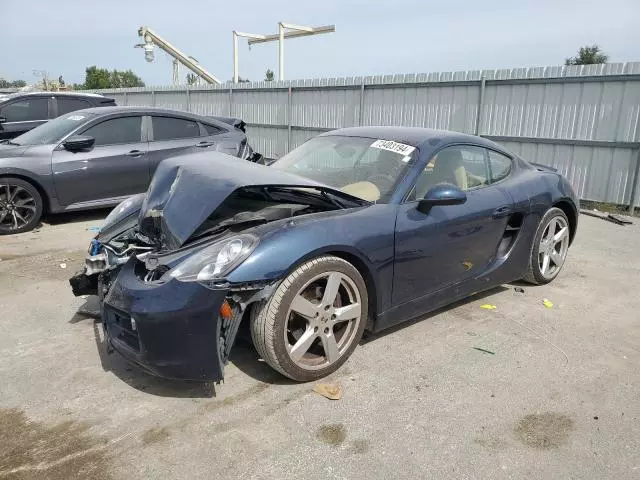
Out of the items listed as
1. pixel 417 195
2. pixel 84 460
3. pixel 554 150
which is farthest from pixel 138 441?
pixel 554 150

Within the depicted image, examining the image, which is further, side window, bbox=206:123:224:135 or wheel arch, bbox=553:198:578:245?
side window, bbox=206:123:224:135

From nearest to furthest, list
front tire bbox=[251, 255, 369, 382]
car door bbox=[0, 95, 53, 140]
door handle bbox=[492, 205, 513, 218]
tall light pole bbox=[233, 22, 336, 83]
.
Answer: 1. front tire bbox=[251, 255, 369, 382]
2. door handle bbox=[492, 205, 513, 218]
3. car door bbox=[0, 95, 53, 140]
4. tall light pole bbox=[233, 22, 336, 83]

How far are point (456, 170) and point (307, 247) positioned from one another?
1701 millimetres

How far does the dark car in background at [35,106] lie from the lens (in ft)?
30.9

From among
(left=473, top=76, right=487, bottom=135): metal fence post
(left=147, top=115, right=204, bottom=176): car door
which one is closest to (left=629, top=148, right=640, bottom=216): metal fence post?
(left=473, top=76, right=487, bottom=135): metal fence post

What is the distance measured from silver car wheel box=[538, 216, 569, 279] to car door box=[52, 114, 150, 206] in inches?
201

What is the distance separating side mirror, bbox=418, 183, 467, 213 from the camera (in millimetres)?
3445

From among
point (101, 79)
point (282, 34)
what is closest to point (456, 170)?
point (282, 34)

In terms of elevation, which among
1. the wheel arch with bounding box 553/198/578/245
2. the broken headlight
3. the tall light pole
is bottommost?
the wheel arch with bounding box 553/198/578/245

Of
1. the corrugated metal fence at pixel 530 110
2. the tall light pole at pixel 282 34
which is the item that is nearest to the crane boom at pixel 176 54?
the tall light pole at pixel 282 34

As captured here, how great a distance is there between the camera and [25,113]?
9.66m

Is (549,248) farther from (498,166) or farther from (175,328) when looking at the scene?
(175,328)

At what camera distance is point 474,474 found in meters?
2.38

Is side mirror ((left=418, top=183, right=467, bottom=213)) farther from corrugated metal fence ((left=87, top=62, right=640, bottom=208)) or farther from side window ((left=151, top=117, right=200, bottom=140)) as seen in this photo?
corrugated metal fence ((left=87, top=62, right=640, bottom=208))
